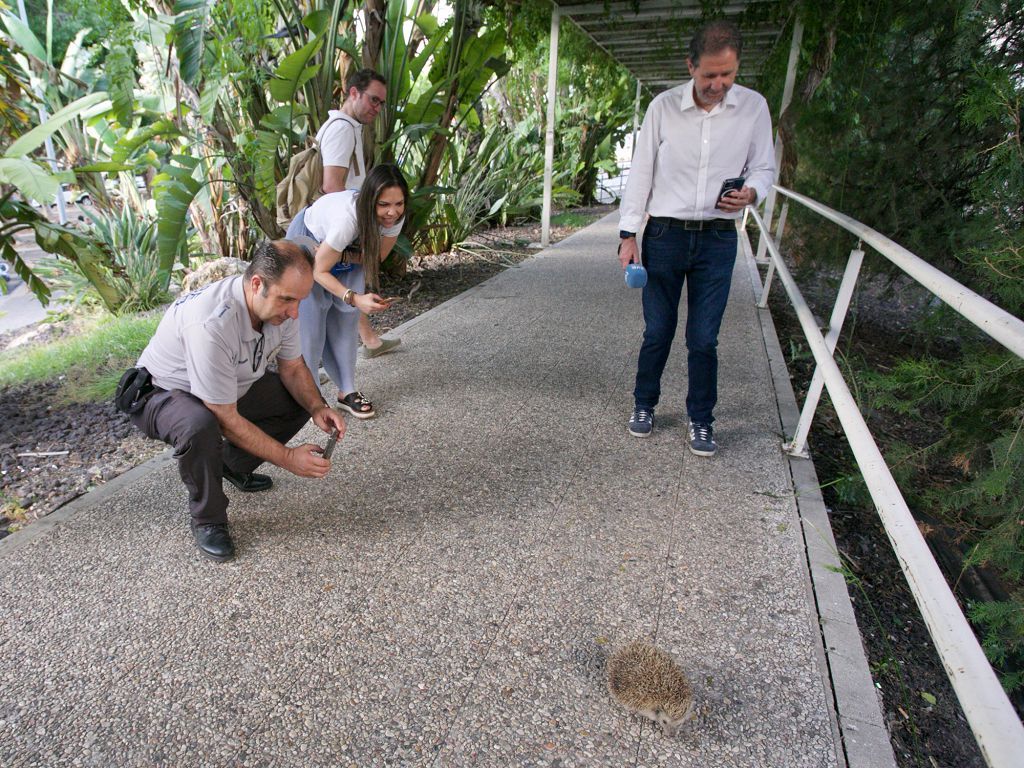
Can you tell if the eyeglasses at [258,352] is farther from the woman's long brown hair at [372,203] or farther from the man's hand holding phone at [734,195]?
the man's hand holding phone at [734,195]

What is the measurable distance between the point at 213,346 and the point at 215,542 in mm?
781

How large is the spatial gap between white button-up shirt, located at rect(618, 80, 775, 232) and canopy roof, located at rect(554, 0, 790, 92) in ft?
10.2

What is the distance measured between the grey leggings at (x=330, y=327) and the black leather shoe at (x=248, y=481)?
0.62 metres

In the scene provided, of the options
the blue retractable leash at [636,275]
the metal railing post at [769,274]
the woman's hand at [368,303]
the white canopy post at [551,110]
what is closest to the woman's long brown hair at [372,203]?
the woman's hand at [368,303]

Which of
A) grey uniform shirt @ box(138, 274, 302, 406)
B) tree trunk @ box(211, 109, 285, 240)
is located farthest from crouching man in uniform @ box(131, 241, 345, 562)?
tree trunk @ box(211, 109, 285, 240)

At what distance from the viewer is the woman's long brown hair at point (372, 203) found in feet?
10.0

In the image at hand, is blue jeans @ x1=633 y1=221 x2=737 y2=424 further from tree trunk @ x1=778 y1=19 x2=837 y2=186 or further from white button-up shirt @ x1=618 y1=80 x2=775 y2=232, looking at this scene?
tree trunk @ x1=778 y1=19 x2=837 y2=186

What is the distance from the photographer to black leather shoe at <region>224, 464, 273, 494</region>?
9.21 feet

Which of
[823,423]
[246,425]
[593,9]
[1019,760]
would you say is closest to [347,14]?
[593,9]

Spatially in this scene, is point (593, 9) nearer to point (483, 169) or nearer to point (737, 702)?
point (483, 169)

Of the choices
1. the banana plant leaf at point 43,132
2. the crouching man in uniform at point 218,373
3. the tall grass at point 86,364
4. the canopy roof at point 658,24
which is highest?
the canopy roof at point 658,24

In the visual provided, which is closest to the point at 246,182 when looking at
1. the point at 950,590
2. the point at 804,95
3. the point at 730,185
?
the point at 730,185

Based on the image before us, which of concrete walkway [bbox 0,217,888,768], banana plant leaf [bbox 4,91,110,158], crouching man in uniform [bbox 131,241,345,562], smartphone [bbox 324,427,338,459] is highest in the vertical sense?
banana plant leaf [bbox 4,91,110,158]

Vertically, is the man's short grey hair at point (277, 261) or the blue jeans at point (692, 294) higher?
the man's short grey hair at point (277, 261)
